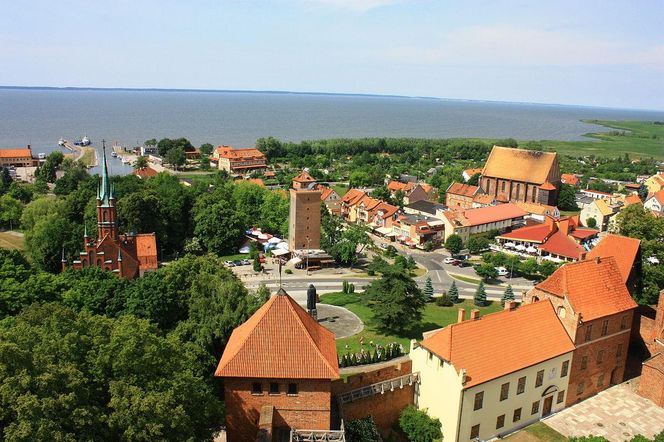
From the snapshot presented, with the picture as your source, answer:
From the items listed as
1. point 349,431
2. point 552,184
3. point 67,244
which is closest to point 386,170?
point 552,184

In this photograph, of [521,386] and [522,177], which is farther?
[522,177]

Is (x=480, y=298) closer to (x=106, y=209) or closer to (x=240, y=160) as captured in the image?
(x=106, y=209)

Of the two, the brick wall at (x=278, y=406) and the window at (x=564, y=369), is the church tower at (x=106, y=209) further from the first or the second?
the window at (x=564, y=369)

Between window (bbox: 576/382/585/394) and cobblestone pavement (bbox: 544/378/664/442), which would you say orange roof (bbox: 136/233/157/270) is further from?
window (bbox: 576/382/585/394)

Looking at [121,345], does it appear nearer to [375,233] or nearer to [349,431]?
[349,431]

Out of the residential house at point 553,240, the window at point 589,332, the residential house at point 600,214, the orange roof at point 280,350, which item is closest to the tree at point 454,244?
the residential house at point 553,240

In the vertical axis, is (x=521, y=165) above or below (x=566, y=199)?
above

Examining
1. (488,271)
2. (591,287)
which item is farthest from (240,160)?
(591,287)

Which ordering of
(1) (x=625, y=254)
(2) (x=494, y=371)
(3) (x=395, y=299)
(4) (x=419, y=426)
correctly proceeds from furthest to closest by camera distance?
(3) (x=395, y=299) < (1) (x=625, y=254) < (4) (x=419, y=426) < (2) (x=494, y=371)
